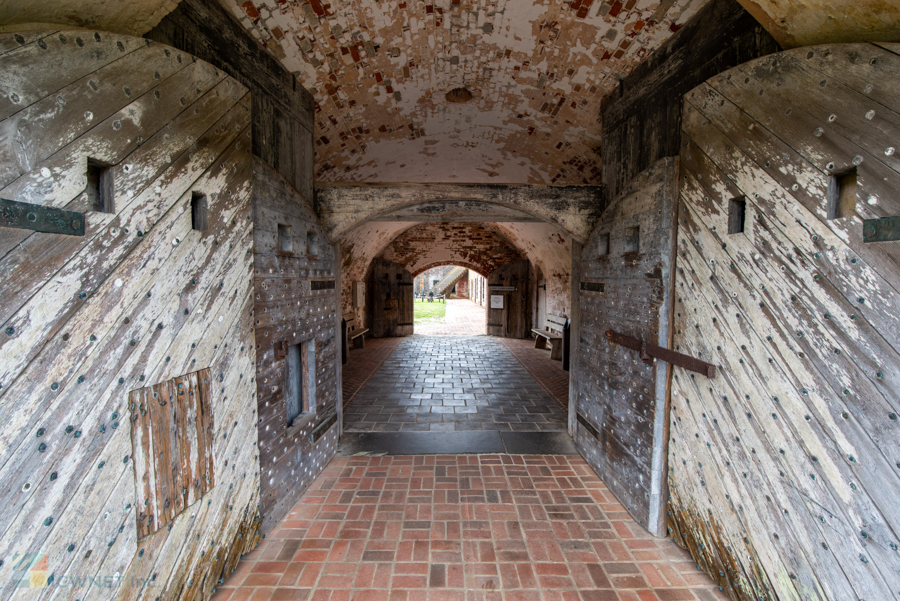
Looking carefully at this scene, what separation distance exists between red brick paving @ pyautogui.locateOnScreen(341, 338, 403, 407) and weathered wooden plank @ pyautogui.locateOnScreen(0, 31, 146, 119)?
517 cm

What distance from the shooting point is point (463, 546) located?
122 inches

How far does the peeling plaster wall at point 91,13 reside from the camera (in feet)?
5.21

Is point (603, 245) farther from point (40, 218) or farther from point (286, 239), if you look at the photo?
point (40, 218)

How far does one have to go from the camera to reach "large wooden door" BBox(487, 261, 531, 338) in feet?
42.5

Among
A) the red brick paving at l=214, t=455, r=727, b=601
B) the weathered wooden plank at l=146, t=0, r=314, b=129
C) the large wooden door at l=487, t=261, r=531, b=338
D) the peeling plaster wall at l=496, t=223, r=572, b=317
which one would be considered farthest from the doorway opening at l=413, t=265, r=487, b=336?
the weathered wooden plank at l=146, t=0, r=314, b=129

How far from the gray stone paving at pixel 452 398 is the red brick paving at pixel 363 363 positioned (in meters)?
0.17

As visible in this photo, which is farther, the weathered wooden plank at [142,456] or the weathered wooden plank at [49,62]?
the weathered wooden plank at [142,456]

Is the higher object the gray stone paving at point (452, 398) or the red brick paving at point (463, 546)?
the gray stone paving at point (452, 398)

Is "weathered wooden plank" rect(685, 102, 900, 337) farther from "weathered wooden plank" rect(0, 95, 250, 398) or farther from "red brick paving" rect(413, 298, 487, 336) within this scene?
"red brick paving" rect(413, 298, 487, 336)

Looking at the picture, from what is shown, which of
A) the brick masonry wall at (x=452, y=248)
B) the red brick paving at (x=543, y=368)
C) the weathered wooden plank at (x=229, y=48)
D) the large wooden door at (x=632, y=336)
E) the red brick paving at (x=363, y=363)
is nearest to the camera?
the weathered wooden plank at (x=229, y=48)

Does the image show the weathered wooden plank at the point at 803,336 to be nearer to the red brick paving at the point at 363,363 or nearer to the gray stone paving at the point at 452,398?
the gray stone paving at the point at 452,398

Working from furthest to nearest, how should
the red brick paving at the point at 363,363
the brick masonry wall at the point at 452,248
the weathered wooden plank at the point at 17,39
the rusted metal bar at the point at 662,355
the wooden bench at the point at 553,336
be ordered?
the brick masonry wall at the point at 452,248, the wooden bench at the point at 553,336, the red brick paving at the point at 363,363, the rusted metal bar at the point at 662,355, the weathered wooden plank at the point at 17,39

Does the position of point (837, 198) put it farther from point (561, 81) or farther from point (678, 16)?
point (561, 81)

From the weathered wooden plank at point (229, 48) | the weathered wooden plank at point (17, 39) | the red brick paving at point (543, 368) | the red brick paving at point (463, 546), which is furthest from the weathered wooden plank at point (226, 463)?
the red brick paving at point (543, 368)
